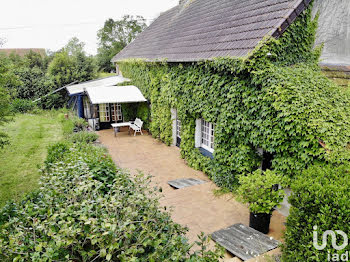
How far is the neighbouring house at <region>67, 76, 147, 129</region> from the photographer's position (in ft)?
52.1

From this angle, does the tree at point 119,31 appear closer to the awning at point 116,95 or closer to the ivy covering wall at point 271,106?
the awning at point 116,95

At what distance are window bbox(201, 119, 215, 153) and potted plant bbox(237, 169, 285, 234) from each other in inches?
167

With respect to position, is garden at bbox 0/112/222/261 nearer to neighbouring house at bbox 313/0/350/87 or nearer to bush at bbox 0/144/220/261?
bush at bbox 0/144/220/261

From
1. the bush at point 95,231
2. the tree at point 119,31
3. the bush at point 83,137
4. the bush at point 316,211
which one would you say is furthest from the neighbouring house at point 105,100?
the tree at point 119,31

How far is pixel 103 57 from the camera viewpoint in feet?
149

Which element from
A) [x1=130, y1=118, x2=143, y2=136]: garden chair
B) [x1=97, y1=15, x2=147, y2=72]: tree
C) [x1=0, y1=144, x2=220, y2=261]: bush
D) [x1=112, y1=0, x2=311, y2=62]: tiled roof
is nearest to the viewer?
[x1=0, y1=144, x2=220, y2=261]: bush

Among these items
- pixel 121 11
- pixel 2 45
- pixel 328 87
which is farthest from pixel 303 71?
pixel 121 11

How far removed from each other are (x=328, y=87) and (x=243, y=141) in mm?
2893

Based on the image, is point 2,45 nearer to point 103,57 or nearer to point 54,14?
point 54,14

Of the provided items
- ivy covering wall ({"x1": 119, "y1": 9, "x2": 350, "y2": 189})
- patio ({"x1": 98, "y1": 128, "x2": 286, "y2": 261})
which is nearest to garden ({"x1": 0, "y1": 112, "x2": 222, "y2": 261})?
patio ({"x1": 98, "y1": 128, "x2": 286, "y2": 261})

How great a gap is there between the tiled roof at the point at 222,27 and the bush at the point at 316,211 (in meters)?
4.54

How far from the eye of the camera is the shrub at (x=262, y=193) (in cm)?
569

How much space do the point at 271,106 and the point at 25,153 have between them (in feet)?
40.0

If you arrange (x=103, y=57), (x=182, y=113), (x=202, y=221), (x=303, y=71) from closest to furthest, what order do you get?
(x=202, y=221), (x=303, y=71), (x=182, y=113), (x=103, y=57)
